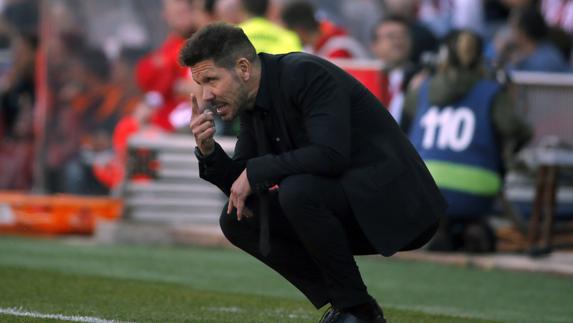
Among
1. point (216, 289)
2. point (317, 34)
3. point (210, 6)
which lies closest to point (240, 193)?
point (216, 289)

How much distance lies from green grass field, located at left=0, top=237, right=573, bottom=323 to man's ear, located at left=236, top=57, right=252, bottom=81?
1299mm

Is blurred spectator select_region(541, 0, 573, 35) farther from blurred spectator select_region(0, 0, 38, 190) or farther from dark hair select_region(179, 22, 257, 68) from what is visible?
dark hair select_region(179, 22, 257, 68)

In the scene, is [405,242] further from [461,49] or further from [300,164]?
[461,49]

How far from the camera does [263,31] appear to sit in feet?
40.0

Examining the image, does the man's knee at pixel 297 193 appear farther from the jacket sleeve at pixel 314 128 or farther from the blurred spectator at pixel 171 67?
the blurred spectator at pixel 171 67

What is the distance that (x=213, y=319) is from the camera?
21.4ft

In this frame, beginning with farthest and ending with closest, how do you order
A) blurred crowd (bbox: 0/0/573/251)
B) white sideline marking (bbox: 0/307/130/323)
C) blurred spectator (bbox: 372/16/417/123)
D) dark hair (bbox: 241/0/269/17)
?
1. blurred crowd (bbox: 0/0/573/251)
2. blurred spectator (bbox: 372/16/417/123)
3. dark hair (bbox: 241/0/269/17)
4. white sideline marking (bbox: 0/307/130/323)

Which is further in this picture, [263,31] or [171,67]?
[171,67]

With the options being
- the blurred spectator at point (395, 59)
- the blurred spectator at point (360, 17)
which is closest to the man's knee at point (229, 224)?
the blurred spectator at point (395, 59)

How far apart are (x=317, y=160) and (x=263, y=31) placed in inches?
261

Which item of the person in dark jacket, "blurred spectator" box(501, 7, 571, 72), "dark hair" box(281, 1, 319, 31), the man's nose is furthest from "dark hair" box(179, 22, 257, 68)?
"blurred spectator" box(501, 7, 571, 72)

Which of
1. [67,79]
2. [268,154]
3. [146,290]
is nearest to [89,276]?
[146,290]

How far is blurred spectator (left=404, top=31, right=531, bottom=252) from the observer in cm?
1096

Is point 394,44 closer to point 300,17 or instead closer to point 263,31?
point 300,17
